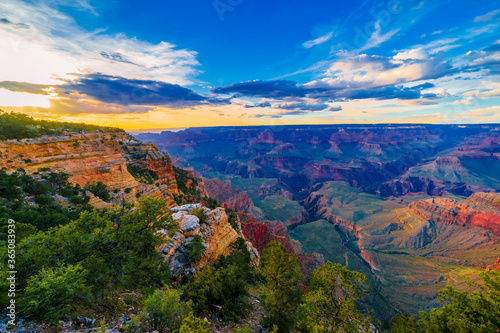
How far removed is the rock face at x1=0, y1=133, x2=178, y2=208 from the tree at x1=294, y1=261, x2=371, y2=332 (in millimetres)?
28423

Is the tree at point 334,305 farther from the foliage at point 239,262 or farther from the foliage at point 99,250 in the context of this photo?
the foliage at point 99,250

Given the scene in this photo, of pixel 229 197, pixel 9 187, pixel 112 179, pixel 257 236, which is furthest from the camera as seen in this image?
pixel 229 197

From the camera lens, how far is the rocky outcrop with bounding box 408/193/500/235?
89.2 metres

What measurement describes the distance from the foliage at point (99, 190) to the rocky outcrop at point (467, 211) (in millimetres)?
140545

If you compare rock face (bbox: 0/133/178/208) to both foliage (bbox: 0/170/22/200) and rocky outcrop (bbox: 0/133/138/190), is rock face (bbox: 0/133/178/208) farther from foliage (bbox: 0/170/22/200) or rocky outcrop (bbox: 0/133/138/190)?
foliage (bbox: 0/170/22/200)

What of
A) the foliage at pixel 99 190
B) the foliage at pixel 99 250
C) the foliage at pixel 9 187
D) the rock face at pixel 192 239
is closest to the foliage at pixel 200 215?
the rock face at pixel 192 239

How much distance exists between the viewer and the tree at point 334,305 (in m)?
12.0

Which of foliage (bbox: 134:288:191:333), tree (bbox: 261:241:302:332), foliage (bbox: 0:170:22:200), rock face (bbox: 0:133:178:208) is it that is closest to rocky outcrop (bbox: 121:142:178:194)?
rock face (bbox: 0:133:178:208)

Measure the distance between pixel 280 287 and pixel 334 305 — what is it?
477cm

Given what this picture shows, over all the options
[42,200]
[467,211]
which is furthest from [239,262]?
[467,211]

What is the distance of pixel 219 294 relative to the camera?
1677 centimetres

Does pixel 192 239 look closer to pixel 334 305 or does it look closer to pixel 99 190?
pixel 99 190

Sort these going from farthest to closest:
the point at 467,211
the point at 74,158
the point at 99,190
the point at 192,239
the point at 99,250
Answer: the point at 467,211 → the point at 74,158 → the point at 99,190 → the point at 192,239 → the point at 99,250

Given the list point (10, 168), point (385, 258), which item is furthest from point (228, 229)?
point (385, 258)
